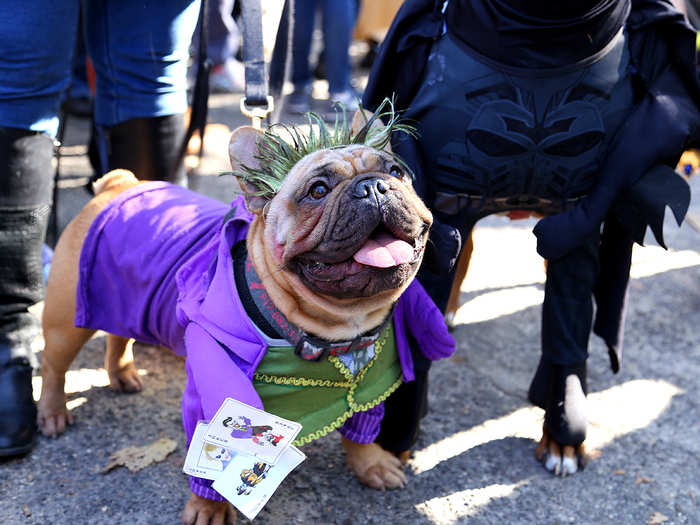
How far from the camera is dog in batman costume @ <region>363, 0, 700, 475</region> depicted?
199cm

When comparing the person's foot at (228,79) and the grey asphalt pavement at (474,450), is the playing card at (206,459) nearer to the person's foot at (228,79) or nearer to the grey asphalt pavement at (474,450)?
the grey asphalt pavement at (474,450)

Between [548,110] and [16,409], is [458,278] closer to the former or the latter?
[548,110]

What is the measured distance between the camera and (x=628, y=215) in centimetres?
209

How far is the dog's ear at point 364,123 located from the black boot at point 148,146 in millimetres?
901

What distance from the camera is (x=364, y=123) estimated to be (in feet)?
6.69

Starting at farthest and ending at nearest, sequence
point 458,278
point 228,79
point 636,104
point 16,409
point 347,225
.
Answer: point 228,79
point 458,278
point 16,409
point 636,104
point 347,225

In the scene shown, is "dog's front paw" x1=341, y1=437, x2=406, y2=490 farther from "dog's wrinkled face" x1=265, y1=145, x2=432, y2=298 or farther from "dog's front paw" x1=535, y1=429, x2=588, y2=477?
"dog's wrinkled face" x1=265, y1=145, x2=432, y2=298

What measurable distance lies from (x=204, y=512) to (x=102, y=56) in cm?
159

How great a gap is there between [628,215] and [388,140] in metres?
0.76

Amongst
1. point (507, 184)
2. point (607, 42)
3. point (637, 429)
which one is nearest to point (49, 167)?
point (507, 184)

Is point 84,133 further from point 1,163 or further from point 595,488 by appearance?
point 595,488

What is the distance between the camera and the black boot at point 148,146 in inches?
103

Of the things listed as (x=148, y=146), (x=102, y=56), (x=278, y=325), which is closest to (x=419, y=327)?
(x=278, y=325)

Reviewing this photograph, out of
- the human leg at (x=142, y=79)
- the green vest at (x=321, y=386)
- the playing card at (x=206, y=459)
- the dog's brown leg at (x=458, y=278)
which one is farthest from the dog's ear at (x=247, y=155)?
the dog's brown leg at (x=458, y=278)
